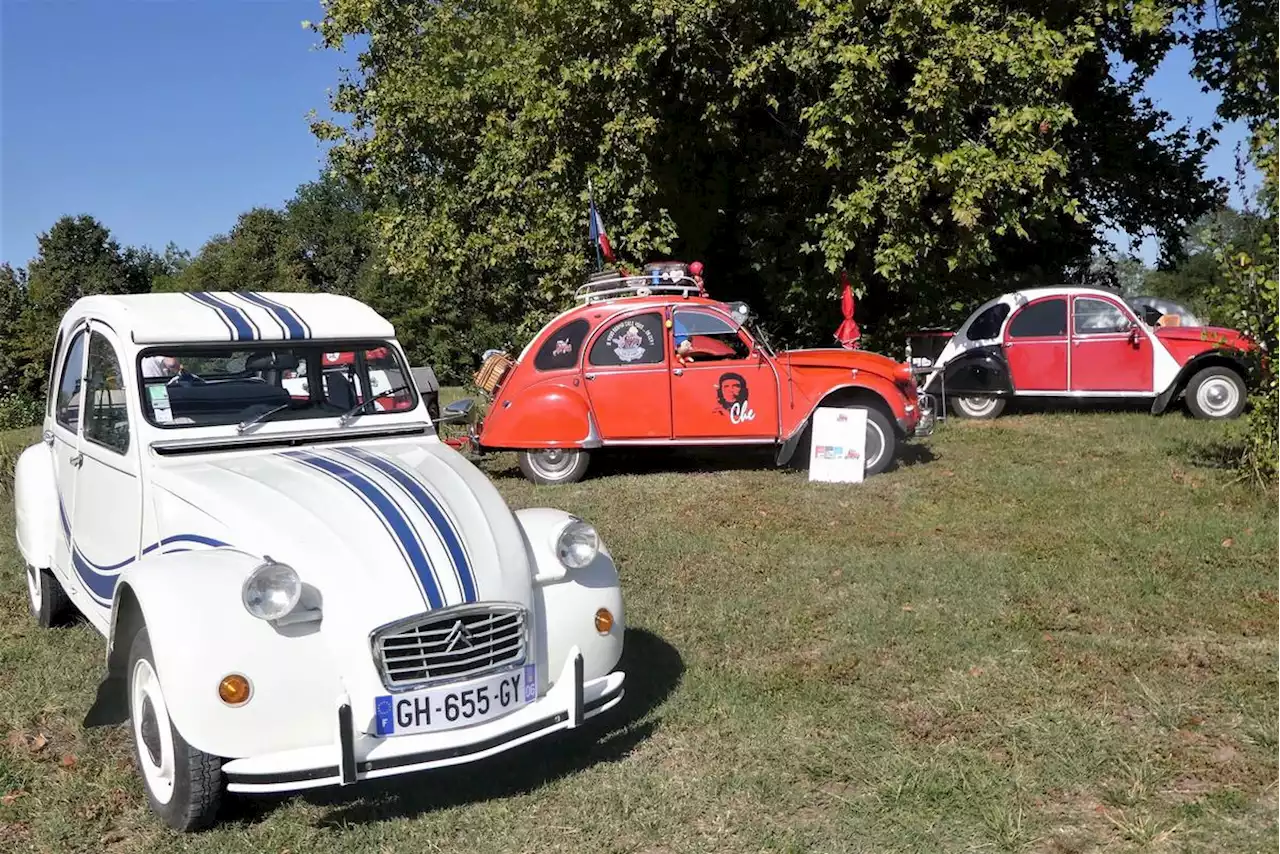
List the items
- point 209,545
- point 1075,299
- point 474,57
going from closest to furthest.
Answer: point 209,545, point 1075,299, point 474,57

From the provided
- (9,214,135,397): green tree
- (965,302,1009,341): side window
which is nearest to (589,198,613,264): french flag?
(965,302,1009,341): side window

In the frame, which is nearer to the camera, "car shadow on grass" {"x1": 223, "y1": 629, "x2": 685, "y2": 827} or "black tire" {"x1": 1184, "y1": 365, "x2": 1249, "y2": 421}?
"car shadow on grass" {"x1": 223, "y1": 629, "x2": 685, "y2": 827}

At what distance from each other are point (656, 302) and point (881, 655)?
5531mm

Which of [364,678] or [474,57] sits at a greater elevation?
[474,57]

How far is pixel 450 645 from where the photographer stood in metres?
3.78

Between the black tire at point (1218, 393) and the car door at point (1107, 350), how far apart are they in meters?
0.58

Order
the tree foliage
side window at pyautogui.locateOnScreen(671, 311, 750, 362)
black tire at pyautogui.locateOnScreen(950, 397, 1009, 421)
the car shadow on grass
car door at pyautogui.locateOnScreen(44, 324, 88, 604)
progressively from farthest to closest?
black tire at pyautogui.locateOnScreen(950, 397, 1009, 421) < the tree foliage < side window at pyautogui.locateOnScreen(671, 311, 750, 362) < car door at pyautogui.locateOnScreen(44, 324, 88, 604) < the car shadow on grass

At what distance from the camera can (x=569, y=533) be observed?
4.42 meters

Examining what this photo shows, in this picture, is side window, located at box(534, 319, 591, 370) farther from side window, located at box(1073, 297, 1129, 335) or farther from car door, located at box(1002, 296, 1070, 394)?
side window, located at box(1073, 297, 1129, 335)

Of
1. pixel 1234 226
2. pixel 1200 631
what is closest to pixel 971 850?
pixel 1200 631

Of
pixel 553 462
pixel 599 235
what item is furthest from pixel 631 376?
pixel 599 235

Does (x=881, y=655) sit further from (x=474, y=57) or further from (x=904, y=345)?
(x=474, y=57)

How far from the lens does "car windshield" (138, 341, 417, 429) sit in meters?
4.98

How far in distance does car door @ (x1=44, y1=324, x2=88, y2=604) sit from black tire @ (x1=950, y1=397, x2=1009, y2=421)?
10898 millimetres
